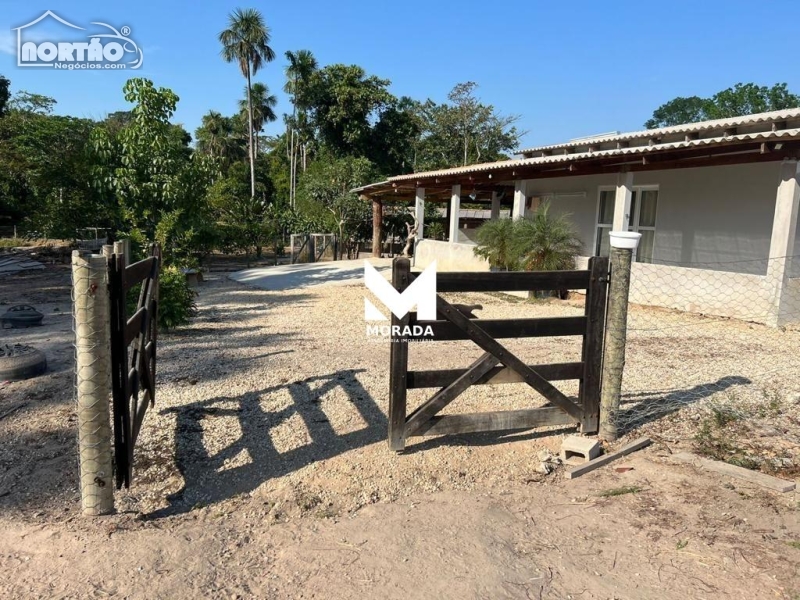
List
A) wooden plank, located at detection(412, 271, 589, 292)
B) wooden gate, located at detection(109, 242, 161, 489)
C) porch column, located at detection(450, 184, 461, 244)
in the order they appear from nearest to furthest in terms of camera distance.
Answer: wooden gate, located at detection(109, 242, 161, 489) < wooden plank, located at detection(412, 271, 589, 292) < porch column, located at detection(450, 184, 461, 244)

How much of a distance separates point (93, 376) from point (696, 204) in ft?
40.9

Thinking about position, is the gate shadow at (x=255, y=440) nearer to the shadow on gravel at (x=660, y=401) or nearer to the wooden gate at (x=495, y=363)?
the wooden gate at (x=495, y=363)

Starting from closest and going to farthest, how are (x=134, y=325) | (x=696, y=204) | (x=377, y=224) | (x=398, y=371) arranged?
(x=134, y=325)
(x=398, y=371)
(x=696, y=204)
(x=377, y=224)

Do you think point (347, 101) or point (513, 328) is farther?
point (347, 101)

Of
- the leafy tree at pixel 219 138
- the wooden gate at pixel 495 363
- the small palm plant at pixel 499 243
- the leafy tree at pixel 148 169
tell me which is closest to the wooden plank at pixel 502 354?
the wooden gate at pixel 495 363

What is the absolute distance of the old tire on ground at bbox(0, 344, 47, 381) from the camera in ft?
17.1

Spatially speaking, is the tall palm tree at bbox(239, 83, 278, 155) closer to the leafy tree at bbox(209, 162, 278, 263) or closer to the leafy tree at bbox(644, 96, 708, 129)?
the leafy tree at bbox(209, 162, 278, 263)

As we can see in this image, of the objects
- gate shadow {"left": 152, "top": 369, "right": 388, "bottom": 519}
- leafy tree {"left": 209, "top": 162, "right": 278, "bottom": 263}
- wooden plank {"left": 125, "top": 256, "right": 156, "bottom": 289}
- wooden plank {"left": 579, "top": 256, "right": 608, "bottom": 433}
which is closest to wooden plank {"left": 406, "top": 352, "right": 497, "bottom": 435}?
gate shadow {"left": 152, "top": 369, "right": 388, "bottom": 519}

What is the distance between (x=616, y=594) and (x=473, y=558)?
2.11ft

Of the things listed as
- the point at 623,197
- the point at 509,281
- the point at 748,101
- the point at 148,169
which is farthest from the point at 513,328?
the point at 748,101

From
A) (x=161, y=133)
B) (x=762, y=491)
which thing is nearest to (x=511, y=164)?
(x=161, y=133)

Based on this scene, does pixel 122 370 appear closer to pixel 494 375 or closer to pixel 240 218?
pixel 494 375

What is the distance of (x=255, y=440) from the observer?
4020mm

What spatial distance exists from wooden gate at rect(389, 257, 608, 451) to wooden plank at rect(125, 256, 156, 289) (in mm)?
1553
